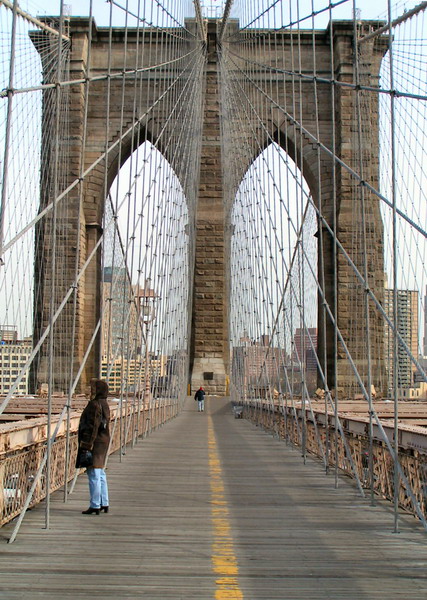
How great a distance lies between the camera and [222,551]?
4.22 m

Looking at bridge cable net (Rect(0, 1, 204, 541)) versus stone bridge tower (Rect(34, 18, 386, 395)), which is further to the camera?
stone bridge tower (Rect(34, 18, 386, 395))

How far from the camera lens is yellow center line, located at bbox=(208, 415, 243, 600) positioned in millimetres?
3441

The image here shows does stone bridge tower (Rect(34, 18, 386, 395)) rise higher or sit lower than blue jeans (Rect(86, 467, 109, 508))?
higher

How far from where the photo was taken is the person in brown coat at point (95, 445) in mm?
5293

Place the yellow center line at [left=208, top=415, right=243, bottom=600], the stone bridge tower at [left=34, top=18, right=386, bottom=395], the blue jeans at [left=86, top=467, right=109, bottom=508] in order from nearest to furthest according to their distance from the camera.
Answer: the yellow center line at [left=208, top=415, right=243, bottom=600] → the blue jeans at [left=86, top=467, right=109, bottom=508] → the stone bridge tower at [left=34, top=18, right=386, bottom=395]

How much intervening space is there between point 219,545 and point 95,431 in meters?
1.36

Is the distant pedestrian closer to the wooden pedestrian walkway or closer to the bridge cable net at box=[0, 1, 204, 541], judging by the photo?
the bridge cable net at box=[0, 1, 204, 541]

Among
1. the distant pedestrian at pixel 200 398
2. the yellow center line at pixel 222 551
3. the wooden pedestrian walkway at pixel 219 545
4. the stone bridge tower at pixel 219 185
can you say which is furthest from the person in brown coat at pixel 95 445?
the stone bridge tower at pixel 219 185

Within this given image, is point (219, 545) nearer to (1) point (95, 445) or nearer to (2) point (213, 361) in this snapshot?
(1) point (95, 445)

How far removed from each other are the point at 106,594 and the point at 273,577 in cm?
74

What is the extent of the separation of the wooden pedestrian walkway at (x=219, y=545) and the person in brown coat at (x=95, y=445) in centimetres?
12

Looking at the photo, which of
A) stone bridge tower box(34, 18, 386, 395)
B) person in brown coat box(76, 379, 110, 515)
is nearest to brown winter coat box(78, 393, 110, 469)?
person in brown coat box(76, 379, 110, 515)

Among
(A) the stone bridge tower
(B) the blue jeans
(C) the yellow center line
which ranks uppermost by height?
(A) the stone bridge tower

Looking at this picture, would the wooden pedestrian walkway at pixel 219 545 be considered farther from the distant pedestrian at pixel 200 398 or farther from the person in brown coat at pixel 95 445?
the distant pedestrian at pixel 200 398
